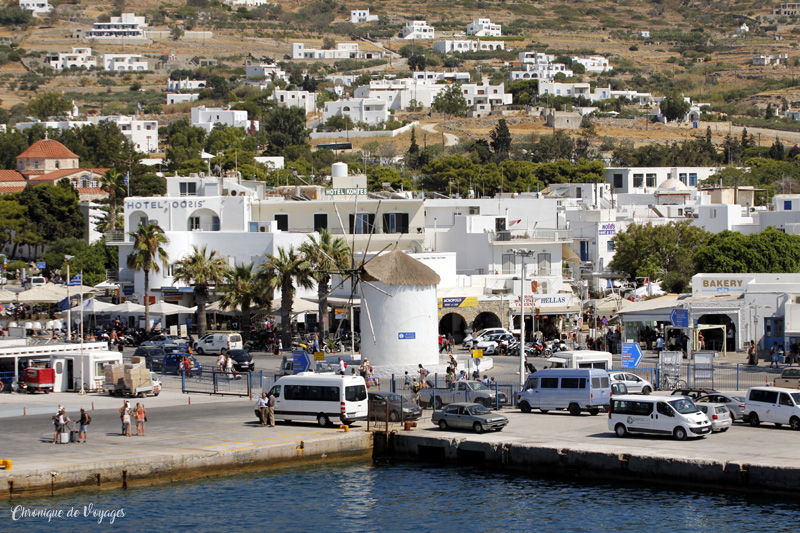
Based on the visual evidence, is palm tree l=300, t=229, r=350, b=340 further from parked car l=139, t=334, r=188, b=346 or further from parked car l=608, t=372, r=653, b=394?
parked car l=608, t=372, r=653, b=394

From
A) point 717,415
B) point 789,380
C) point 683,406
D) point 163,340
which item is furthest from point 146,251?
point 717,415

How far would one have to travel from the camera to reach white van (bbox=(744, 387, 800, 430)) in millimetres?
34625

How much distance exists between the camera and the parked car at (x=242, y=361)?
50.8 m

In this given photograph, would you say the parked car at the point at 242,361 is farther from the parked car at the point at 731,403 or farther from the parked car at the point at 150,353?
the parked car at the point at 731,403

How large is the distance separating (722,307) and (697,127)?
152 meters

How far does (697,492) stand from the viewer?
2981cm

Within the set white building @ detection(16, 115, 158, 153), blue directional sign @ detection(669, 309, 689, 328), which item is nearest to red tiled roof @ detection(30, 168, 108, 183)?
white building @ detection(16, 115, 158, 153)

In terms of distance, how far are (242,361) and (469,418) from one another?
1807 cm

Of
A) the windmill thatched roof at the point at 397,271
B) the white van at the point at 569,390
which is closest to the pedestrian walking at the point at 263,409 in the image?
the white van at the point at 569,390

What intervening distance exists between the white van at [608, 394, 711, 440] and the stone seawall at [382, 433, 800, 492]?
274 centimetres

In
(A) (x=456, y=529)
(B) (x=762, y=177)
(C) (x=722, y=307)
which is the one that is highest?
(B) (x=762, y=177)

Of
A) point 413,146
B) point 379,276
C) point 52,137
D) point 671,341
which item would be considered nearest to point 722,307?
point 671,341

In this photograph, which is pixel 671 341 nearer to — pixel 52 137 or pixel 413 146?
pixel 413 146

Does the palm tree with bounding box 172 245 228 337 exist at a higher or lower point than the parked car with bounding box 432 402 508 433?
higher
